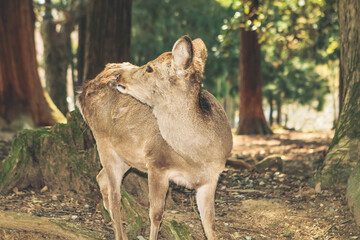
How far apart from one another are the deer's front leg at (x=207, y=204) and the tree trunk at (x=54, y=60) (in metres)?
14.8

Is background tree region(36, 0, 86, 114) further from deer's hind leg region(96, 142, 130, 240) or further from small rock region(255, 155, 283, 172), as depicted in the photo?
deer's hind leg region(96, 142, 130, 240)

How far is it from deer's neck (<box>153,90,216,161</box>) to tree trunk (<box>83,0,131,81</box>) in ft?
16.5

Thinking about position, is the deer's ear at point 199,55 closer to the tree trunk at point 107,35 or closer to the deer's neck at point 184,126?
the deer's neck at point 184,126

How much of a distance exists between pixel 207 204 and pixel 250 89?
43.0 ft

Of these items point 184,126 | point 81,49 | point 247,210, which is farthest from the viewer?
point 81,49

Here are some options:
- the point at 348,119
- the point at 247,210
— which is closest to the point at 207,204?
the point at 247,210

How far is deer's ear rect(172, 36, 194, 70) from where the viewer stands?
401cm

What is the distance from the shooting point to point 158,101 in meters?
4.33

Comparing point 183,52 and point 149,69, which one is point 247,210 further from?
point 183,52

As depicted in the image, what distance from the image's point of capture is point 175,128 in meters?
4.32

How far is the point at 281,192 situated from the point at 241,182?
2.53 ft

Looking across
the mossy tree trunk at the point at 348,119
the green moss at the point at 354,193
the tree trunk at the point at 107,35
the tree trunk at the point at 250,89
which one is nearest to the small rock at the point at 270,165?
the mossy tree trunk at the point at 348,119

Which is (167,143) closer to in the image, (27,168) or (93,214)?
(93,214)

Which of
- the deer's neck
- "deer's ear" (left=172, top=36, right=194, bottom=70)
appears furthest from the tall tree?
"deer's ear" (left=172, top=36, right=194, bottom=70)
